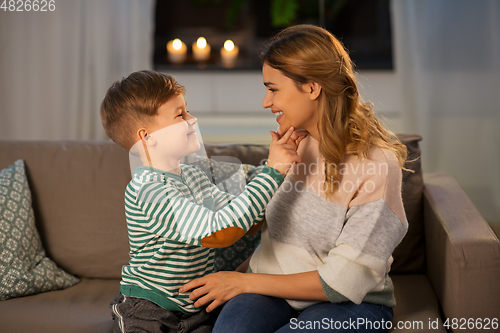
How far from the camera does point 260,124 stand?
2.33 metres

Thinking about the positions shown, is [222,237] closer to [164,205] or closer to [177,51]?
[164,205]

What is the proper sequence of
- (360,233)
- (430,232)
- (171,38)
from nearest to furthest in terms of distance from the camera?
1. (360,233)
2. (430,232)
3. (171,38)

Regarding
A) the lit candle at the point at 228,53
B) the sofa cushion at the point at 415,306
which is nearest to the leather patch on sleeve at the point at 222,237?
the sofa cushion at the point at 415,306

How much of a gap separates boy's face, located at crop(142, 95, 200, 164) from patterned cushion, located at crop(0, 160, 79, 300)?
2.09 feet

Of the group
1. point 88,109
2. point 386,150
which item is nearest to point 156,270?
point 386,150

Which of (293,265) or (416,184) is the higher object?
(416,184)

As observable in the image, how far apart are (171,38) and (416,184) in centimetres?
177

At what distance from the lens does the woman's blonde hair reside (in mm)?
1062

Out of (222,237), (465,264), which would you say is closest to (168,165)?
(222,237)

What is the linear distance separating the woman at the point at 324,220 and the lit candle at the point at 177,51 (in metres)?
1.52

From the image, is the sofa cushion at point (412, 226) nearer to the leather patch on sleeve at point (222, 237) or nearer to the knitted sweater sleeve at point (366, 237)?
the knitted sweater sleeve at point (366, 237)

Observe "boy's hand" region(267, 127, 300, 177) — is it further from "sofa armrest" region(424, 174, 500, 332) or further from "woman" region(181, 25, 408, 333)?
"sofa armrest" region(424, 174, 500, 332)

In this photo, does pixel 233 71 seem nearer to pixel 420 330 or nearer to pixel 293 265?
pixel 293 265

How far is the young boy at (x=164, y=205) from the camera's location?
1000mm
